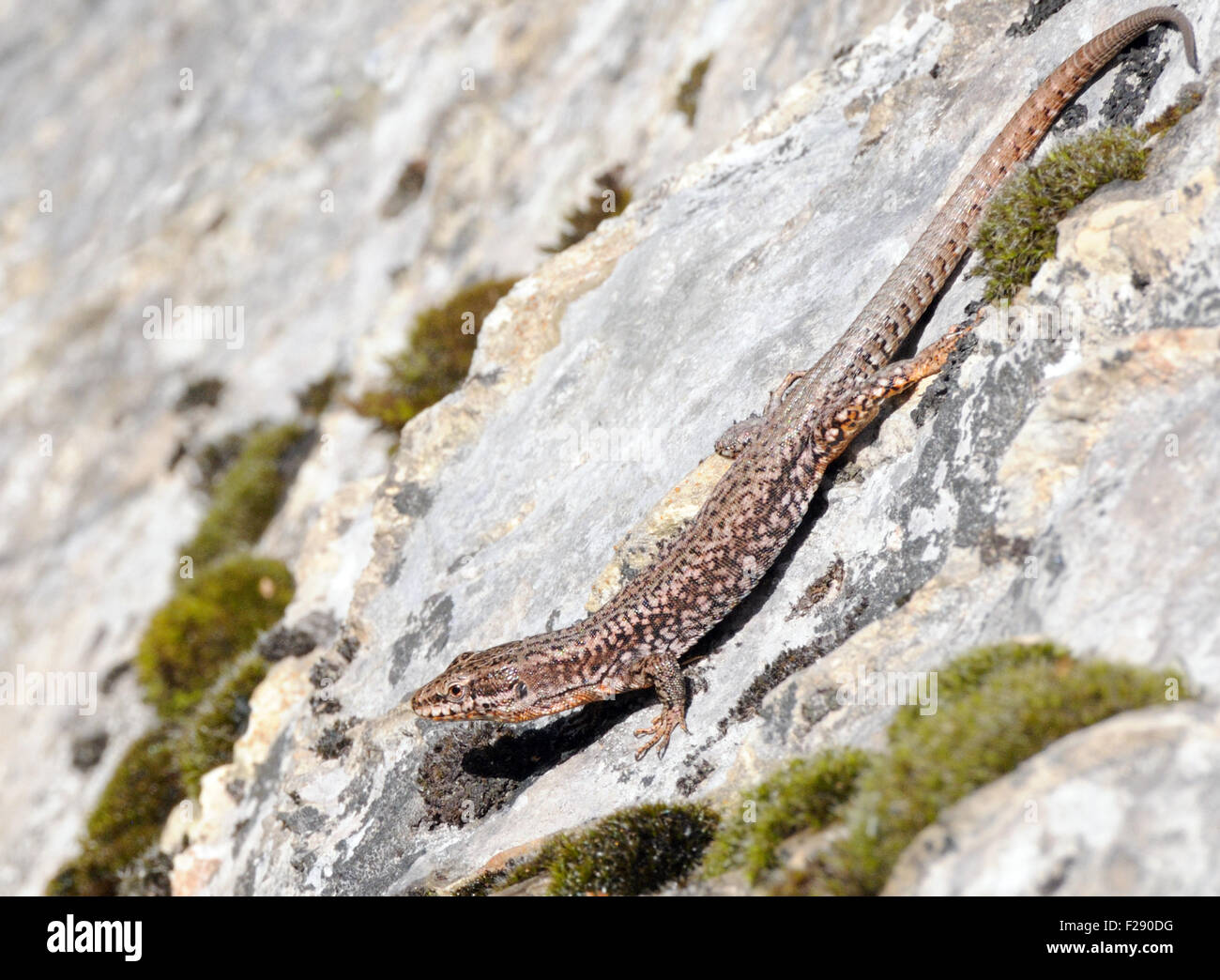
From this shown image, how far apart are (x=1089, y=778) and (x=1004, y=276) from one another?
5076mm

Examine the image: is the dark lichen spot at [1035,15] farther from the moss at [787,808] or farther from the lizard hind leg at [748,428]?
the moss at [787,808]

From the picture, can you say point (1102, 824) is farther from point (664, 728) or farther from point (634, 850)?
→ point (664, 728)

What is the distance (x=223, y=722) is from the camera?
56.1 ft

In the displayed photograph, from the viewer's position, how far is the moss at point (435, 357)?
19469 mm

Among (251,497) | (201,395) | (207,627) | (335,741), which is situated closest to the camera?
(335,741)

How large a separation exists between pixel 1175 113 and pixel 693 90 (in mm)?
11310

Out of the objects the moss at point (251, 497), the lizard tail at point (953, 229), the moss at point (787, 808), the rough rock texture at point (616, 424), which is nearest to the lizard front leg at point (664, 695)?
the rough rock texture at point (616, 424)

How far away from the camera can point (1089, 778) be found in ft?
16.4

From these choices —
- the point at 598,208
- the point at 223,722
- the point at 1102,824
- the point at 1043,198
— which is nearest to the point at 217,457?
the point at 223,722

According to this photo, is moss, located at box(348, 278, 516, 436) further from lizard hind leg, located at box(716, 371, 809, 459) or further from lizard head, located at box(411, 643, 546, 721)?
lizard head, located at box(411, 643, 546, 721)

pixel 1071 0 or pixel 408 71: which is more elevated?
pixel 408 71

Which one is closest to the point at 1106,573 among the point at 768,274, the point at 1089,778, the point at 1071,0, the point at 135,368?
the point at 1089,778

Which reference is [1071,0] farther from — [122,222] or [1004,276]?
[122,222]

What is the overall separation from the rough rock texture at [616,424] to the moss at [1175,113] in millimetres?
345
